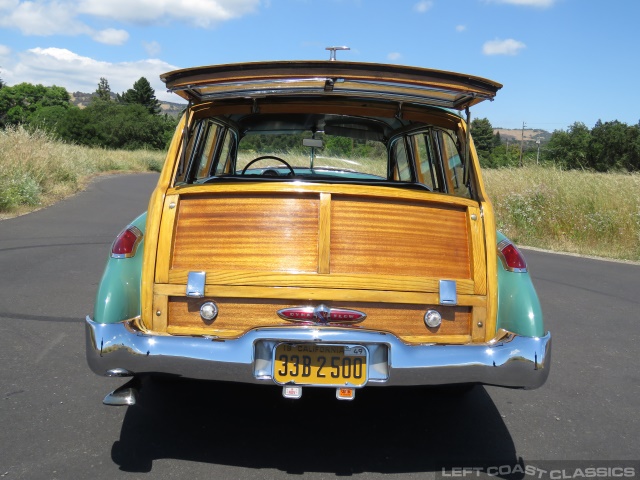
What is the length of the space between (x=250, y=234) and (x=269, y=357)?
65 cm

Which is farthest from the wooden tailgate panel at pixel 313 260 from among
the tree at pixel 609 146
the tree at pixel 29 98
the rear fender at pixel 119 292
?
the tree at pixel 29 98

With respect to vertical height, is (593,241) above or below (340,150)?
below

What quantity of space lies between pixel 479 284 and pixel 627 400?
1.73 metres

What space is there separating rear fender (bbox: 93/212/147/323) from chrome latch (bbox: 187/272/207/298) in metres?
0.31

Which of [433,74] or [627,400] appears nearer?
[433,74]

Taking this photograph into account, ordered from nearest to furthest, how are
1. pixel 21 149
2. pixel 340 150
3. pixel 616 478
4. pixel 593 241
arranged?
pixel 616 478 < pixel 340 150 < pixel 593 241 < pixel 21 149

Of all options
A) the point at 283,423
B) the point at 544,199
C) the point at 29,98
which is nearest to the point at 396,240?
the point at 283,423

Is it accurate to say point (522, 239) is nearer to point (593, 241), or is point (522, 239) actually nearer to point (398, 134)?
point (593, 241)

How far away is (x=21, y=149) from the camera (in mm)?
15750

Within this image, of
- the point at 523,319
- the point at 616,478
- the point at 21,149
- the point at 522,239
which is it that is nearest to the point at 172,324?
the point at 523,319

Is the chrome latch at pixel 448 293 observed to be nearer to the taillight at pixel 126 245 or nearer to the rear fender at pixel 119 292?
the rear fender at pixel 119 292

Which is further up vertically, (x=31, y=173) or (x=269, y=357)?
(x=31, y=173)

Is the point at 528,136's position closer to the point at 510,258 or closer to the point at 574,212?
the point at 574,212

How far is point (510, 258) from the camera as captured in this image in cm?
370
